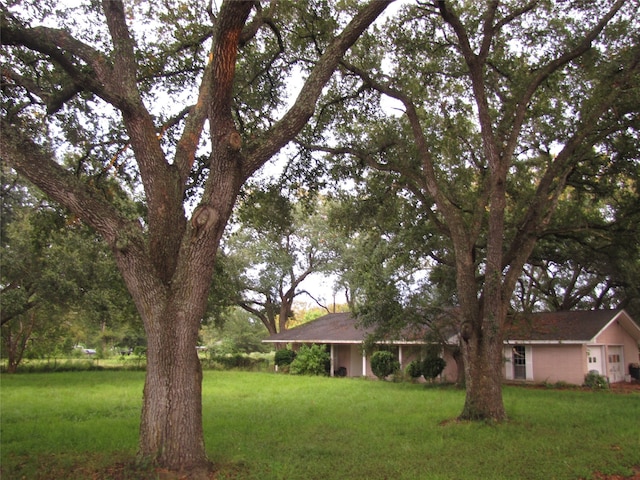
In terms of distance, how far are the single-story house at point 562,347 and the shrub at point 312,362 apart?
1655mm

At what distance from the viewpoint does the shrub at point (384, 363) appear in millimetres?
23359

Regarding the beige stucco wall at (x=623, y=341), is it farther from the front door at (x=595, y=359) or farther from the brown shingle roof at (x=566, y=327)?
the brown shingle roof at (x=566, y=327)

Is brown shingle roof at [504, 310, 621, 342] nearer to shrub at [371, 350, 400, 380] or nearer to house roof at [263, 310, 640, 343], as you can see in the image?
house roof at [263, 310, 640, 343]

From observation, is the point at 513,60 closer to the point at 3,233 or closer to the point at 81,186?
the point at 81,186

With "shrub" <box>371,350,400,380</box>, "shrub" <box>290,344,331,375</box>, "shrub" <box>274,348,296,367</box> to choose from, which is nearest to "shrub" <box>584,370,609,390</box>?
"shrub" <box>371,350,400,380</box>

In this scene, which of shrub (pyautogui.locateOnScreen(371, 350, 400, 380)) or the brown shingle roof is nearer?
the brown shingle roof

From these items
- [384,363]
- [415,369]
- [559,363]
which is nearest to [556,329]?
[559,363]

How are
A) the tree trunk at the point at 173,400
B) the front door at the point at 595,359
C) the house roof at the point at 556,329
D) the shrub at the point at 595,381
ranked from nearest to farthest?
the tree trunk at the point at 173,400, the shrub at the point at 595,381, the house roof at the point at 556,329, the front door at the point at 595,359

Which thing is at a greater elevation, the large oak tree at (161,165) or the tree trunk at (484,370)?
the large oak tree at (161,165)

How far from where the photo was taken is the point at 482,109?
427 inches

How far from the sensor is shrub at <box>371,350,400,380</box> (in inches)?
920

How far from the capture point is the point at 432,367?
21328 millimetres

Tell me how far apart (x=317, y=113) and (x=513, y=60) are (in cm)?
498

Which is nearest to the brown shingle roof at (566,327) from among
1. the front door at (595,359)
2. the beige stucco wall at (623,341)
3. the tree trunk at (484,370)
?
the beige stucco wall at (623,341)
